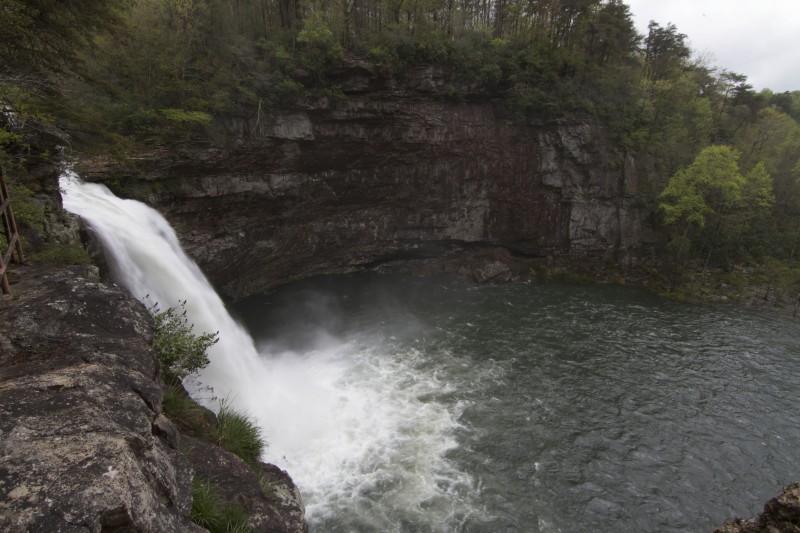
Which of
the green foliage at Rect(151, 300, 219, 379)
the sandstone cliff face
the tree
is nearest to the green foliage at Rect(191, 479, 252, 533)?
the green foliage at Rect(151, 300, 219, 379)

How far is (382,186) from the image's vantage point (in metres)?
31.5

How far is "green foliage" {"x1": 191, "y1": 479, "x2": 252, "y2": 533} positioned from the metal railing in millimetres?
5396

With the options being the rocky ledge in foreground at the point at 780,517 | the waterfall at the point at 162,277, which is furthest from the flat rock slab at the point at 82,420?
the rocky ledge in foreground at the point at 780,517

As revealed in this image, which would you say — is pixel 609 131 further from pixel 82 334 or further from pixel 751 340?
pixel 82 334

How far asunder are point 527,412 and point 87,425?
15.0 metres

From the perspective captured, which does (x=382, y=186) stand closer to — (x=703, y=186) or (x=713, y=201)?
(x=703, y=186)

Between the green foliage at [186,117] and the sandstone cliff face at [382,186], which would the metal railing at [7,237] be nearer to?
the sandstone cliff face at [382,186]

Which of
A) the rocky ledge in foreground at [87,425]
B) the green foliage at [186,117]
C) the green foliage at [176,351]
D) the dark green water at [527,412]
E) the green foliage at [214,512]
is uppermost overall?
the green foliage at [186,117]

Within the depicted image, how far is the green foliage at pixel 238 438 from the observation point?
1028 centimetres

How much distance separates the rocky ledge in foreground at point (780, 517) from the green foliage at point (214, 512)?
25.0 ft

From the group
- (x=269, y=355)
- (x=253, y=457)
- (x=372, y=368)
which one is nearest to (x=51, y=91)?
(x=253, y=457)

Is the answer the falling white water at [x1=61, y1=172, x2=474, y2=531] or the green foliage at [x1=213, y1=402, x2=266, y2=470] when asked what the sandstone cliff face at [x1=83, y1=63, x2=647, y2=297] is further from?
the green foliage at [x1=213, y1=402, x2=266, y2=470]

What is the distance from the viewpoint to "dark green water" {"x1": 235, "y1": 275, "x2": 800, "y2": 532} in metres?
12.6

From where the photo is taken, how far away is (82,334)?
7.41 m
